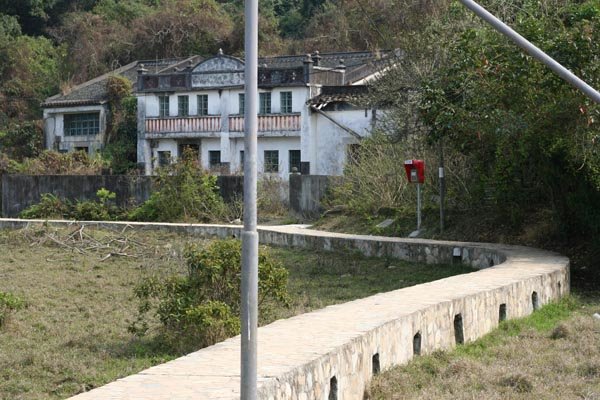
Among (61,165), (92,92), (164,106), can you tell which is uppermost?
(92,92)

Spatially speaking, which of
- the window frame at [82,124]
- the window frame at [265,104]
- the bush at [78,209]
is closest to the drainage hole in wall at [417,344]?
the bush at [78,209]

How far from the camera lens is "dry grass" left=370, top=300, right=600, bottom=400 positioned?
10641 mm

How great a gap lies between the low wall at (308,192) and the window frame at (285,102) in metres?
9.39

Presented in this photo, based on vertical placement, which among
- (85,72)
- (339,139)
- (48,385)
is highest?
(85,72)

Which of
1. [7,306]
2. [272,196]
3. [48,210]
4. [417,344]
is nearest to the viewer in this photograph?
[417,344]

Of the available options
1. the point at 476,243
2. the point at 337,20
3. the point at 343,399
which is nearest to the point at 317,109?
the point at 337,20

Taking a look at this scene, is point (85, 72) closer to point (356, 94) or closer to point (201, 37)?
point (201, 37)

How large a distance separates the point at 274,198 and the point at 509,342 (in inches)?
882

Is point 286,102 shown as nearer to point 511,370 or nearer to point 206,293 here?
point 206,293

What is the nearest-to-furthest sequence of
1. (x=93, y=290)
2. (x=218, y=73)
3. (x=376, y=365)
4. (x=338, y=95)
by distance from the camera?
1. (x=376, y=365)
2. (x=93, y=290)
3. (x=338, y=95)
4. (x=218, y=73)

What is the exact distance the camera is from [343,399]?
10164 mm

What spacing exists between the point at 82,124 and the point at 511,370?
4147 centimetres

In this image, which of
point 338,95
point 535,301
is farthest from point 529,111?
point 338,95

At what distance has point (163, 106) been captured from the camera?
1863 inches
